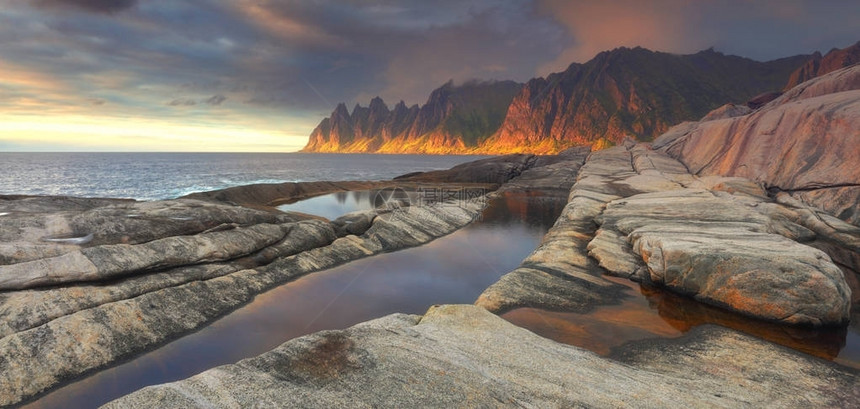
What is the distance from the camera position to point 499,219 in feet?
156

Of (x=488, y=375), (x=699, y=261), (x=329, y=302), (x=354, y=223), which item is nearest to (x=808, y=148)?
(x=699, y=261)

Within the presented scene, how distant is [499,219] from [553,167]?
49.4 metres

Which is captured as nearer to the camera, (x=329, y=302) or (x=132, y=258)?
(x=132, y=258)

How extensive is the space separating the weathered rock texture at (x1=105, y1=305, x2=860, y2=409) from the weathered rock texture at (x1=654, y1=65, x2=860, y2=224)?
25.2 metres

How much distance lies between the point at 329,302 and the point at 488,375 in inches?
517

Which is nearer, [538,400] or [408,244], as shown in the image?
[538,400]

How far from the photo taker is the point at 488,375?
31.2ft

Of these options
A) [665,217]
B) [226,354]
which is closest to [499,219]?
[665,217]

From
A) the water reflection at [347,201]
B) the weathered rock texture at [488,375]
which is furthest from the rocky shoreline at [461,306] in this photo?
the water reflection at [347,201]

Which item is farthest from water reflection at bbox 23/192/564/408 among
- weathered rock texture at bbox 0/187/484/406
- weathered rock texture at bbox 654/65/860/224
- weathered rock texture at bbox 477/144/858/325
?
weathered rock texture at bbox 654/65/860/224

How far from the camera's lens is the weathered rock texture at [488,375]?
8.45 metres

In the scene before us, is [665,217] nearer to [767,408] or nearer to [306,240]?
[767,408]

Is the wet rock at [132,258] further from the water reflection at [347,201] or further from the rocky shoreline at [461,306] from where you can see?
the water reflection at [347,201]

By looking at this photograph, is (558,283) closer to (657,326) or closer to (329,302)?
(657,326)
